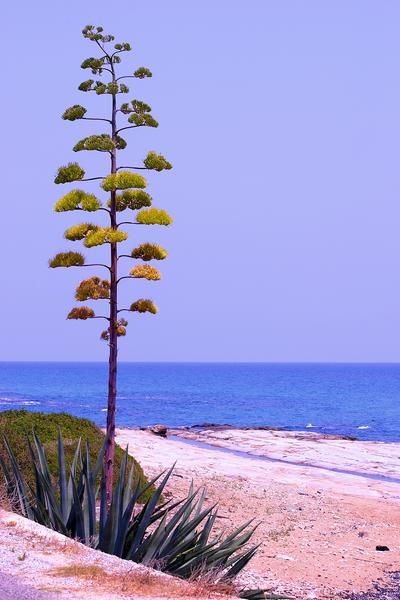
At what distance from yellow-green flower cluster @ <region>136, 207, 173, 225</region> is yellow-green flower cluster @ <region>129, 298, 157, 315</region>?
128 centimetres

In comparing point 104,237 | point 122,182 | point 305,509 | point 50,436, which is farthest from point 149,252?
point 305,509

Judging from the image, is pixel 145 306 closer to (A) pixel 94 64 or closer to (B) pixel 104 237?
(B) pixel 104 237

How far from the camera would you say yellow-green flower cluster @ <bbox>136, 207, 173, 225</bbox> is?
14602 mm

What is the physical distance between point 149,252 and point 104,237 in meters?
0.81

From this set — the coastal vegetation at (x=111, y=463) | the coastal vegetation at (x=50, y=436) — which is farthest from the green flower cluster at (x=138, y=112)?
the coastal vegetation at (x=50, y=436)

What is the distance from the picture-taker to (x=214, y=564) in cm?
1129

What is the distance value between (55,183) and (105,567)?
7.54 m

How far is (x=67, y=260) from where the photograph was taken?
1470cm

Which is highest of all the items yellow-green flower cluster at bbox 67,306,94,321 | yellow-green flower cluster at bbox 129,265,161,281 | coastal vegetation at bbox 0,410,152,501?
yellow-green flower cluster at bbox 129,265,161,281

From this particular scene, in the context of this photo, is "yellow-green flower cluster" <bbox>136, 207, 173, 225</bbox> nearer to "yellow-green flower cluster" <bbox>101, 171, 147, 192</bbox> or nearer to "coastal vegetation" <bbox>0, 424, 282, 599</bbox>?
"yellow-green flower cluster" <bbox>101, 171, 147, 192</bbox>

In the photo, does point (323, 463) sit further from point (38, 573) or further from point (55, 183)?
point (38, 573)

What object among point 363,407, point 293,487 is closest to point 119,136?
point 293,487

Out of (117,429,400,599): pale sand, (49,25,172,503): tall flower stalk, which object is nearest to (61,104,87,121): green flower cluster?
(49,25,172,503): tall flower stalk

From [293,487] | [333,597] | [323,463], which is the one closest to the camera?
[333,597]
